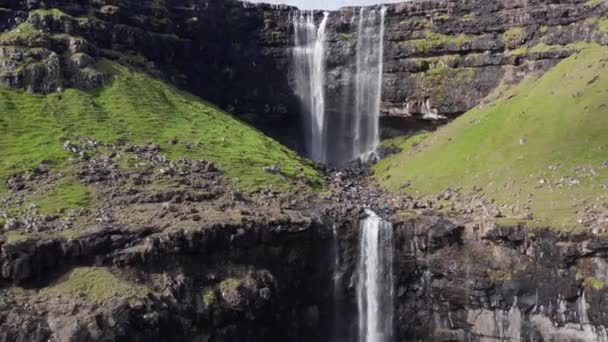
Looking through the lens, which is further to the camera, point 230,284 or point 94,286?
point 230,284

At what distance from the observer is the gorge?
172 ft

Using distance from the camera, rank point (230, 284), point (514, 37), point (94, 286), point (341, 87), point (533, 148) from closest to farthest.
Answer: point (94, 286) → point (230, 284) → point (533, 148) → point (514, 37) → point (341, 87)

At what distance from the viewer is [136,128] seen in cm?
7731

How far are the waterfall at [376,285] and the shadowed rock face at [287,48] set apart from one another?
3916 cm

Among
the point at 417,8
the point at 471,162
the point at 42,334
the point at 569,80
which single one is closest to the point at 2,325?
the point at 42,334

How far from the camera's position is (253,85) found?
10619cm

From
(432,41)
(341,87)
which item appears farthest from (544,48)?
(341,87)

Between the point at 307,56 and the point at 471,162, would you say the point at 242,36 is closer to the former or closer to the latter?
the point at 307,56

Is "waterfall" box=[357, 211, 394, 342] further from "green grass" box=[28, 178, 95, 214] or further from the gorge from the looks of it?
"green grass" box=[28, 178, 95, 214]

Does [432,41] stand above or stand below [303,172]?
above

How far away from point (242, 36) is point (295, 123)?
16.6 metres

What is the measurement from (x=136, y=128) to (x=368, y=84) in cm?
3893

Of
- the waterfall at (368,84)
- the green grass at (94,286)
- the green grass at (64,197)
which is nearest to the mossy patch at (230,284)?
the green grass at (94,286)

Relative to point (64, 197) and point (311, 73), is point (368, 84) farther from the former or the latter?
point (64, 197)
